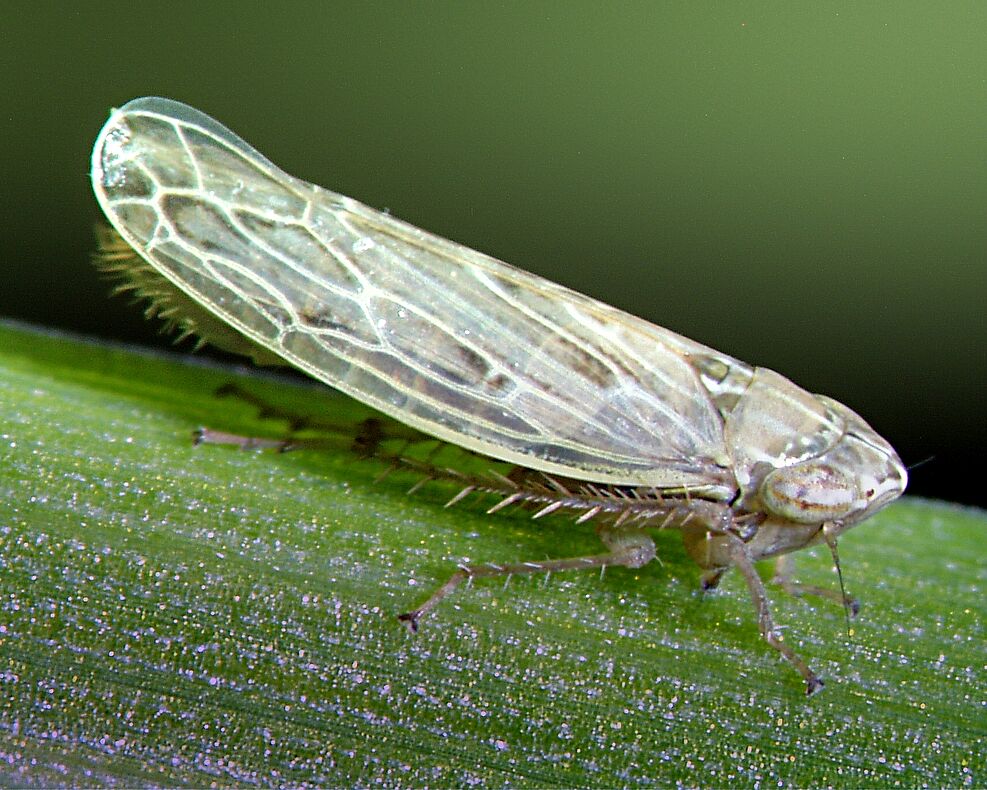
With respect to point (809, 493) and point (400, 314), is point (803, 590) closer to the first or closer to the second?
point (809, 493)

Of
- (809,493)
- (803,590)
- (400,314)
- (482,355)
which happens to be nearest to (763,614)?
(803,590)

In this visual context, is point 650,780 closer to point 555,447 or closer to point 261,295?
point 555,447

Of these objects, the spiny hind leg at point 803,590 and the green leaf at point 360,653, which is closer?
the green leaf at point 360,653

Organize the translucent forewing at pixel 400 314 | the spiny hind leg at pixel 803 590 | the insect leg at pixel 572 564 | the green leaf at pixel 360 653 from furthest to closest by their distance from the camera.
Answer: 1. the translucent forewing at pixel 400 314
2. the spiny hind leg at pixel 803 590
3. the insect leg at pixel 572 564
4. the green leaf at pixel 360 653

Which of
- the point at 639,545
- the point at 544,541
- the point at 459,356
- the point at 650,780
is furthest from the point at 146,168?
the point at 650,780

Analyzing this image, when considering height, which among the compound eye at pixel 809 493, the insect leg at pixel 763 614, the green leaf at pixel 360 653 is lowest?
the green leaf at pixel 360 653

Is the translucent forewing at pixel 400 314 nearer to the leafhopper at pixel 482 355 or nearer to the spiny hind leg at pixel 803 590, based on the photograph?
the leafhopper at pixel 482 355

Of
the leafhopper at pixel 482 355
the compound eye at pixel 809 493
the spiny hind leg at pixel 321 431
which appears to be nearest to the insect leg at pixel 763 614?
the leafhopper at pixel 482 355

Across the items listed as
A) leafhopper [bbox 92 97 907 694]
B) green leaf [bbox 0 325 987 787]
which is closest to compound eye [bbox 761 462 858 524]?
leafhopper [bbox 92 97 907 694]
